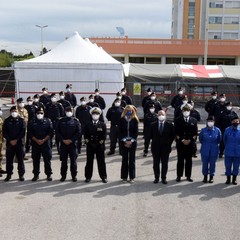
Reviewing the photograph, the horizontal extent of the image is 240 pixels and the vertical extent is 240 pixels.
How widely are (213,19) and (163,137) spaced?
68.3 meters

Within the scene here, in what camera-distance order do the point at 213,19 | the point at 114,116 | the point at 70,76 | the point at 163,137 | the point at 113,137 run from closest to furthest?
the point at 163,137 < the point at 114,116 < the point at 113,137 < the point at 70,76 < the point at 213,19

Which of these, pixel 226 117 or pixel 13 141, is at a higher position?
pixel 226 117

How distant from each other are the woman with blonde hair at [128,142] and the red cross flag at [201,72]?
36.3 ft

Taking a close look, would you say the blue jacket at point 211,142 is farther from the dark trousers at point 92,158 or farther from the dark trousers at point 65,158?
the dark trousers at point 65,158

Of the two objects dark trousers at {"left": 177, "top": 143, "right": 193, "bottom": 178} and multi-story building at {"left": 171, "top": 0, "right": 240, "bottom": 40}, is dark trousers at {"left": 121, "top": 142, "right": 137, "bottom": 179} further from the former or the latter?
multi-story building at {"left": 171, "top": 0, "right": 240, "bottom": 40}

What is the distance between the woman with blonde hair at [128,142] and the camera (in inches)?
363

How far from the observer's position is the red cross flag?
781 inches

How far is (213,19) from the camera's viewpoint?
238 ft

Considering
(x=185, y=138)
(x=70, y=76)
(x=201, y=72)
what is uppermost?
(x=201, y=72)

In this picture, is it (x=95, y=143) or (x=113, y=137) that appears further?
A: (x=113, y=137)

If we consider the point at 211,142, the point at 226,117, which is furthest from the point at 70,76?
the point at 211,142

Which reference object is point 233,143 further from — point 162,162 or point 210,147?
point 162,162

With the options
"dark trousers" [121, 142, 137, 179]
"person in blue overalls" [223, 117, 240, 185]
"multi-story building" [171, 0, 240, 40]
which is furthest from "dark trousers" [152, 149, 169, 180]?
"multi-story building" [171, 0, 240, 40]

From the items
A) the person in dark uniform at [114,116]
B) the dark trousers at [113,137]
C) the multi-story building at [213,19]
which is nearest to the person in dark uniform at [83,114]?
the person in dark uniform at [114,116]
